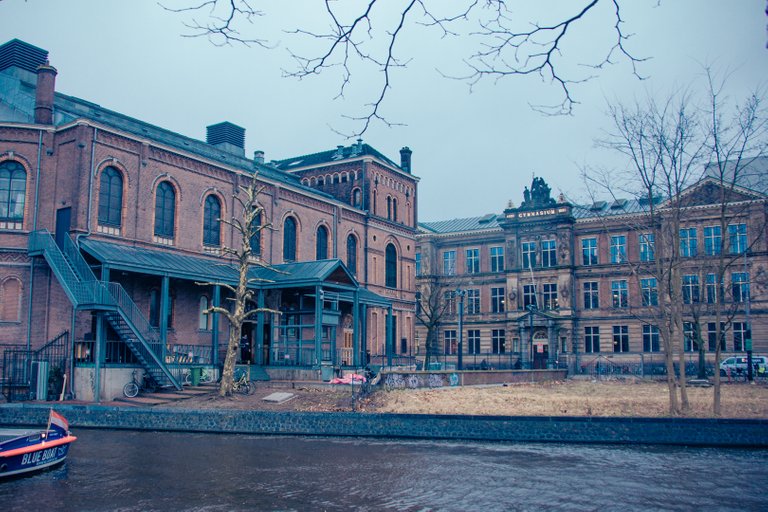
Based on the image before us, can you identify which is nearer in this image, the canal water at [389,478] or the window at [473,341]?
the canal water at [389,478]

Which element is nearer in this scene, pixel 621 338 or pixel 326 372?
pixel 326 372

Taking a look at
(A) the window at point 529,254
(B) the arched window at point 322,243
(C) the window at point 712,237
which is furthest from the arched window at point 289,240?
(C) the window at point 712,237

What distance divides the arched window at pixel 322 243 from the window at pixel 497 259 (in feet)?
83.2

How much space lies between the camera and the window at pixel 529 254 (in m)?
60.8

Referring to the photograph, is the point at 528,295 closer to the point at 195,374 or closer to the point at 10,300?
the point at 195,374

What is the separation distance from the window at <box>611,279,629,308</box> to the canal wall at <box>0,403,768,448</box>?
4109cm

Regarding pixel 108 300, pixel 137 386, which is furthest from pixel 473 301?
pixel 108 300

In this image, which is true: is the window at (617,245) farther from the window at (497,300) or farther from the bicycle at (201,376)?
the bicycle at (201,376)

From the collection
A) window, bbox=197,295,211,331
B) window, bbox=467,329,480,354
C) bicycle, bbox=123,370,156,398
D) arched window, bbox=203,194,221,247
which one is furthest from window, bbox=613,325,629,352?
bicycle, bbox=123,370,156,398

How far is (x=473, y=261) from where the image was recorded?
2591 inches

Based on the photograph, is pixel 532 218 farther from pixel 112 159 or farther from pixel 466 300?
pixel 112 159

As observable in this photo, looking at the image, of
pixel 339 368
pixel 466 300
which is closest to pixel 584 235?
pixel 466 300

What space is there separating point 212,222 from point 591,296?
35248mm

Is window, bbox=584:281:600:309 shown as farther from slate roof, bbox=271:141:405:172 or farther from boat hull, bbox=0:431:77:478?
boat hull, bbox=0:431:77:478
